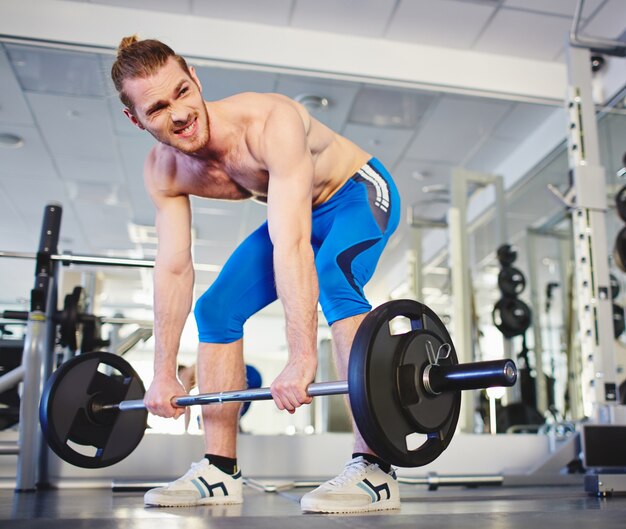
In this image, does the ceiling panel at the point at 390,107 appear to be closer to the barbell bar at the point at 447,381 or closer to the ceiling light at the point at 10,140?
the ceiling light at the point at 10,140

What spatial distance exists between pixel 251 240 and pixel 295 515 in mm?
662

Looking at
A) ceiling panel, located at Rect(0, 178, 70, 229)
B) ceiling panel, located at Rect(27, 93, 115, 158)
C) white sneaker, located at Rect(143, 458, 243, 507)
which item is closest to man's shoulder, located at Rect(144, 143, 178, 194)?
white sneaker, located at Rect(143, 458, 243, 507)

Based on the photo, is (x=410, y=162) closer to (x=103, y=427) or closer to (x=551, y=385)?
(x=551, y=385)

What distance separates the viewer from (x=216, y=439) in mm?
1531

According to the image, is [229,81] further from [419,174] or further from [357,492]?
[357,492]

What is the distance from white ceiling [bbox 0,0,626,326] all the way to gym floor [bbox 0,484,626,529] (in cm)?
118

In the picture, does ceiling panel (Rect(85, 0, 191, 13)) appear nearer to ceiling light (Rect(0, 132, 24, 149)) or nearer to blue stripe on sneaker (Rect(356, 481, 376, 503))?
ceiling light (Rect(0, 132, 24, 149))

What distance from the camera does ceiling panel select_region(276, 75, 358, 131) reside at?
3.96 metres

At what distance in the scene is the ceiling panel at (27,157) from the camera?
470cm

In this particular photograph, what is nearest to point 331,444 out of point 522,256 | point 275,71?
point 275,71

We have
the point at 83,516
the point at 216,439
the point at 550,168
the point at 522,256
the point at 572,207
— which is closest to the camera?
the point at 83,516

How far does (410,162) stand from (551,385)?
210cm

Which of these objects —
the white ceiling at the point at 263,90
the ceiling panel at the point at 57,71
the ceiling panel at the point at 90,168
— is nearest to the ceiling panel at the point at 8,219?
the white ceiling at the point at 263,90

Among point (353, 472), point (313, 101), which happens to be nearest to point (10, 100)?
point (313, 101)
